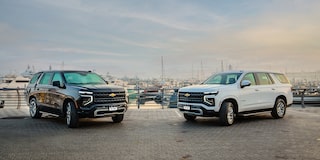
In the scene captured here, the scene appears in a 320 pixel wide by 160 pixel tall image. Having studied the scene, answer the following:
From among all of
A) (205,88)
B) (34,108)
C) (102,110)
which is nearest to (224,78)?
(205,88)

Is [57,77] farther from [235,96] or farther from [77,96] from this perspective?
[235,96]

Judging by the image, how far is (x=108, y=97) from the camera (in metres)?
9.68

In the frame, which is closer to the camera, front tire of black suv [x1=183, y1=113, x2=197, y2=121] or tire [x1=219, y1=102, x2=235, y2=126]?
tire [x1=219, y1=102, x2=235, y2=126]

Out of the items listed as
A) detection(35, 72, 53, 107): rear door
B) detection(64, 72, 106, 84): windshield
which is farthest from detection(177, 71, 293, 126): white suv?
detection(35, 72, 53, 107): rear door

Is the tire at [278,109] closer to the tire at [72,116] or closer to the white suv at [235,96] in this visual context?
the white suv at [235,96]

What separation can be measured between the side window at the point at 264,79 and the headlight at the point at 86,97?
6028mm

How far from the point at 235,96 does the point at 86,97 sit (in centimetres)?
476

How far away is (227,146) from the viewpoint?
6699 mm

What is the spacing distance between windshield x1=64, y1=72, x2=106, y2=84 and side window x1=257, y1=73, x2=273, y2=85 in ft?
18.5

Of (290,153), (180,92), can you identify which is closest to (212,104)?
(180,92)

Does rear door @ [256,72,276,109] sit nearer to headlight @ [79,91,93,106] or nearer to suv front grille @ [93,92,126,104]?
suv front grille @ [93,92,126,104]

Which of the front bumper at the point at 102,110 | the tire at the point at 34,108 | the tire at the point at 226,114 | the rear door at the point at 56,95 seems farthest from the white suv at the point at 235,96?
the tire at the point at 34,108

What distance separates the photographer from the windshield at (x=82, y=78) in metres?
10.3

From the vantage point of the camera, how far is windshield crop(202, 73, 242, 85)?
10.7 m
